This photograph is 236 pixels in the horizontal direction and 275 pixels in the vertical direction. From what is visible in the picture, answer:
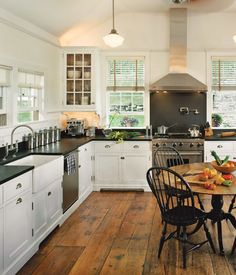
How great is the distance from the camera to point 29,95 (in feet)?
18.1

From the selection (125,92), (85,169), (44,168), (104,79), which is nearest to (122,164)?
(85,169)

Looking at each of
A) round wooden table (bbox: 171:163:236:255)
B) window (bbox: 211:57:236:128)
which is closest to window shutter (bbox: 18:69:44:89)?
round wooden table (bbox: 171:163:236:255)

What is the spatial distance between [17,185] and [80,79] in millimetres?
3730

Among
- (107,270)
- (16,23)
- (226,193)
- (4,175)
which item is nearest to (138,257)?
(107,270)

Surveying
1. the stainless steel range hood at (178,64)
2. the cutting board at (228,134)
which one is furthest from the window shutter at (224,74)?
the cutting board at (228,134)

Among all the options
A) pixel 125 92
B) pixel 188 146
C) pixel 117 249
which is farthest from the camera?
pixel 125 92

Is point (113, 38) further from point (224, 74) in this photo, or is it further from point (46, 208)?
point (224, 74)

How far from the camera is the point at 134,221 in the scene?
473 cm

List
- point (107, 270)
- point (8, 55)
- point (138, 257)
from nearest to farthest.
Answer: point (107, 270), point (138, 257), point (8, 55)

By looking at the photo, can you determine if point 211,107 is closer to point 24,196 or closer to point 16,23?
point 16,23

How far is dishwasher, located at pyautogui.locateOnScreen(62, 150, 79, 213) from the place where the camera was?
4.77m

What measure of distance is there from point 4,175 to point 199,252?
2.08 m

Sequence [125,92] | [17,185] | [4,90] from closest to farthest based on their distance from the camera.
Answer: [17,185] → [4,90] → [125,92]

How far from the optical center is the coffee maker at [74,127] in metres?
6.62
